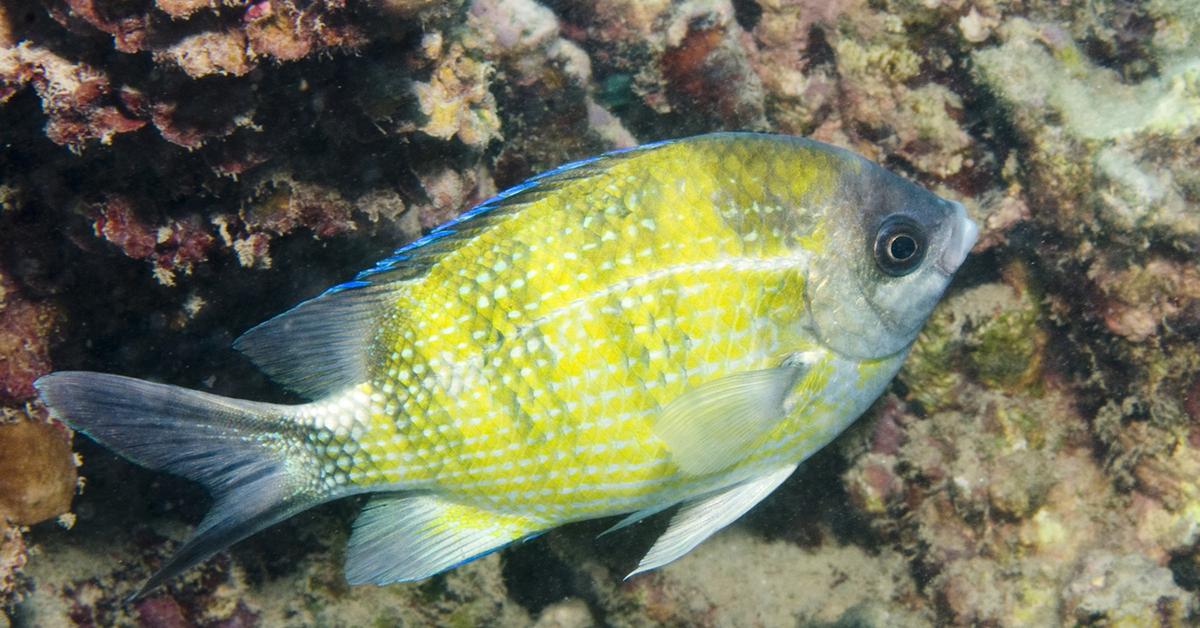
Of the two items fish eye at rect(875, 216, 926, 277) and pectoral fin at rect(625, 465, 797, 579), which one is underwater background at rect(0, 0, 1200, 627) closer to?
fish eye at rect(875, 216, 926, 277)

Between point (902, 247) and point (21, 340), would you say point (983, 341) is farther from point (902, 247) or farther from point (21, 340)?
point (21, 340)

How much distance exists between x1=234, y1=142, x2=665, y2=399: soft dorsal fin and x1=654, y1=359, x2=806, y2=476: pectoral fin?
908 millimetres

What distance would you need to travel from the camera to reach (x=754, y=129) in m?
3.89

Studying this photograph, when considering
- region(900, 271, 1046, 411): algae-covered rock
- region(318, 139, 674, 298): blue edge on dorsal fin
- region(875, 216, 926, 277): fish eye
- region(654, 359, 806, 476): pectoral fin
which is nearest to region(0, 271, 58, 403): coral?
region(318, 139, 674, 298): blue edge on dorsal fin

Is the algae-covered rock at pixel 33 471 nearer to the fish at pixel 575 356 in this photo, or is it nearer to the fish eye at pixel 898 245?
the fish at pixel 575 356

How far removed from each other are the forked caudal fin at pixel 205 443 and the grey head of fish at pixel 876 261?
6.48ft

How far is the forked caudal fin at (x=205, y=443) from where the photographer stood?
219cm

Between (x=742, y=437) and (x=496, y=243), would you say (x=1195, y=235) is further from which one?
(x=496, y=243)

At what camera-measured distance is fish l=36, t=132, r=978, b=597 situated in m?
2.37

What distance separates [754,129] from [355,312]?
2489mm

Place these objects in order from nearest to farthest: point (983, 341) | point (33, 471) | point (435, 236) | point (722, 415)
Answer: point (722, 415)
point (435, 236)
point (33, 471)
point (983, 341)

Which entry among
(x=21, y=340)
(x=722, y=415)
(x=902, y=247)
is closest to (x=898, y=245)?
(x=902, y=247)

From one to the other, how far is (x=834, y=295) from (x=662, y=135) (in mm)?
1898

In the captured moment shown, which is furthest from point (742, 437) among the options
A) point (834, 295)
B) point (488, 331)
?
point (488, 331)
